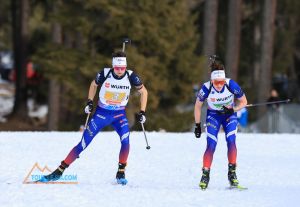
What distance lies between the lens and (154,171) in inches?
544

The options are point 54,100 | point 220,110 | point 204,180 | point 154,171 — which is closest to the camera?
point 204,180

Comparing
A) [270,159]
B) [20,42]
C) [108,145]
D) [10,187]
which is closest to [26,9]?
[20,42]

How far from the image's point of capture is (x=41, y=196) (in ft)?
33.9

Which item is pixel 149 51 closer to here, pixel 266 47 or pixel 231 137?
pixel 266 47

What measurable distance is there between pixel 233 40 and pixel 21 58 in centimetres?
1030

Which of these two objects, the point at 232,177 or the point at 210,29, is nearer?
the point at 232,177

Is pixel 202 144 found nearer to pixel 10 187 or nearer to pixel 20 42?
pixel 10 187

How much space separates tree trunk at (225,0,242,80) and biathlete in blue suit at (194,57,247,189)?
17.9 metres

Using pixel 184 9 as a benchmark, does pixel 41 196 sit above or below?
below

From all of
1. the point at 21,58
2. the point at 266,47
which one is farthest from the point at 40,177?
the point at 21,58

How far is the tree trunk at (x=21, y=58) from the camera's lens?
35031mm

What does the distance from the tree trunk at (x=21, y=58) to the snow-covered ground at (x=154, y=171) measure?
15818 millimetres

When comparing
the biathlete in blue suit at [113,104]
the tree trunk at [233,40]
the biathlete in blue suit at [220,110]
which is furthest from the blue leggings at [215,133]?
the tree trunk at [233,40]

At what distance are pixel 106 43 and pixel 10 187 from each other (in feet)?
57.6
